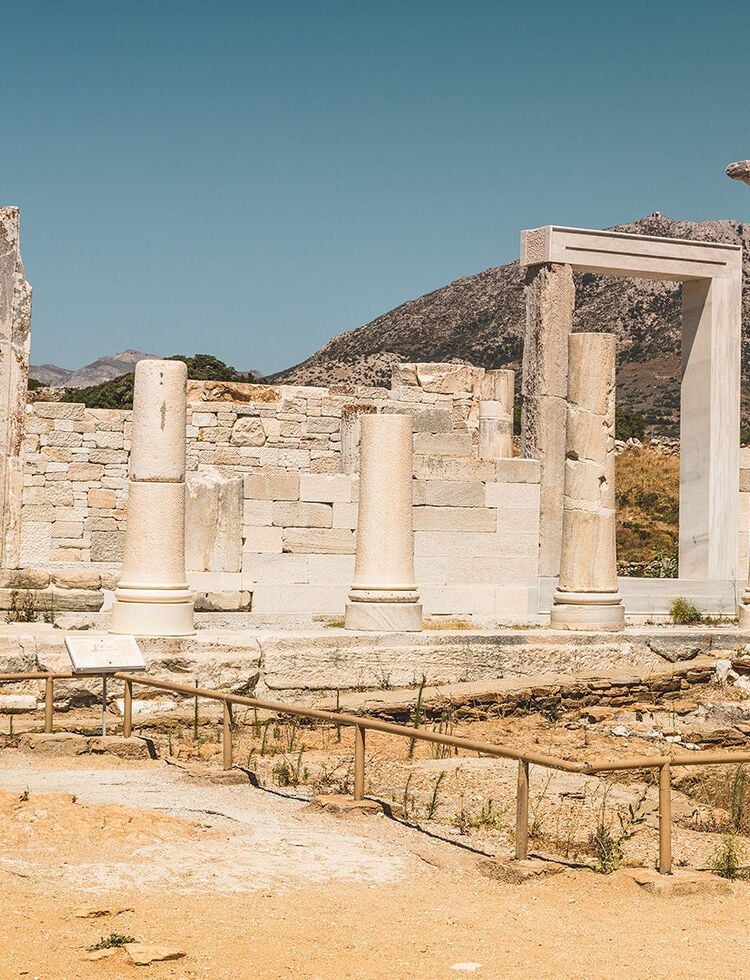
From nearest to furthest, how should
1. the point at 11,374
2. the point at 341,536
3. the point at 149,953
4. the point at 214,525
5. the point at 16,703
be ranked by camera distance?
the point at 149,953 < the point at 16,703 < the point at 11,374 < the point at 214,525 < the point at 341,536

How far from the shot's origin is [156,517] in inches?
516

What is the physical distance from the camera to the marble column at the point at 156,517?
1286 centimetres

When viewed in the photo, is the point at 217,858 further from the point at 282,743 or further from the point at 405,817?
the point at 282,743

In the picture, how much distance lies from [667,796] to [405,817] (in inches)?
76.4

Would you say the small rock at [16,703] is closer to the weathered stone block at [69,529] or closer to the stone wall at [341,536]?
the stone wall at [341,536]

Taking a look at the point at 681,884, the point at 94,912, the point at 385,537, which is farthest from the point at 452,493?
the point at 94,912

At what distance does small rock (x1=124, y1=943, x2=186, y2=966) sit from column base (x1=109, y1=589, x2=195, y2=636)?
699cm

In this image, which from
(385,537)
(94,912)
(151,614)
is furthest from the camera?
(385,537)

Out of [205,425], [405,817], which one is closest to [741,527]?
[205,425]

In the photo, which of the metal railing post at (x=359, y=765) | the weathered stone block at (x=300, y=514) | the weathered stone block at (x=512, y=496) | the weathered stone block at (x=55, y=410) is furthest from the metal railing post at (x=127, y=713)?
the weathered stone block at (x=55, y=410)

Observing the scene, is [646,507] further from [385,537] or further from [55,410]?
[385,537]

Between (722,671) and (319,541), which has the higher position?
(319,541)

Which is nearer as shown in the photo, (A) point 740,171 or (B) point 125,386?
(A) point 740,171

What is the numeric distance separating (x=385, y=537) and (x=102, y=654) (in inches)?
172
